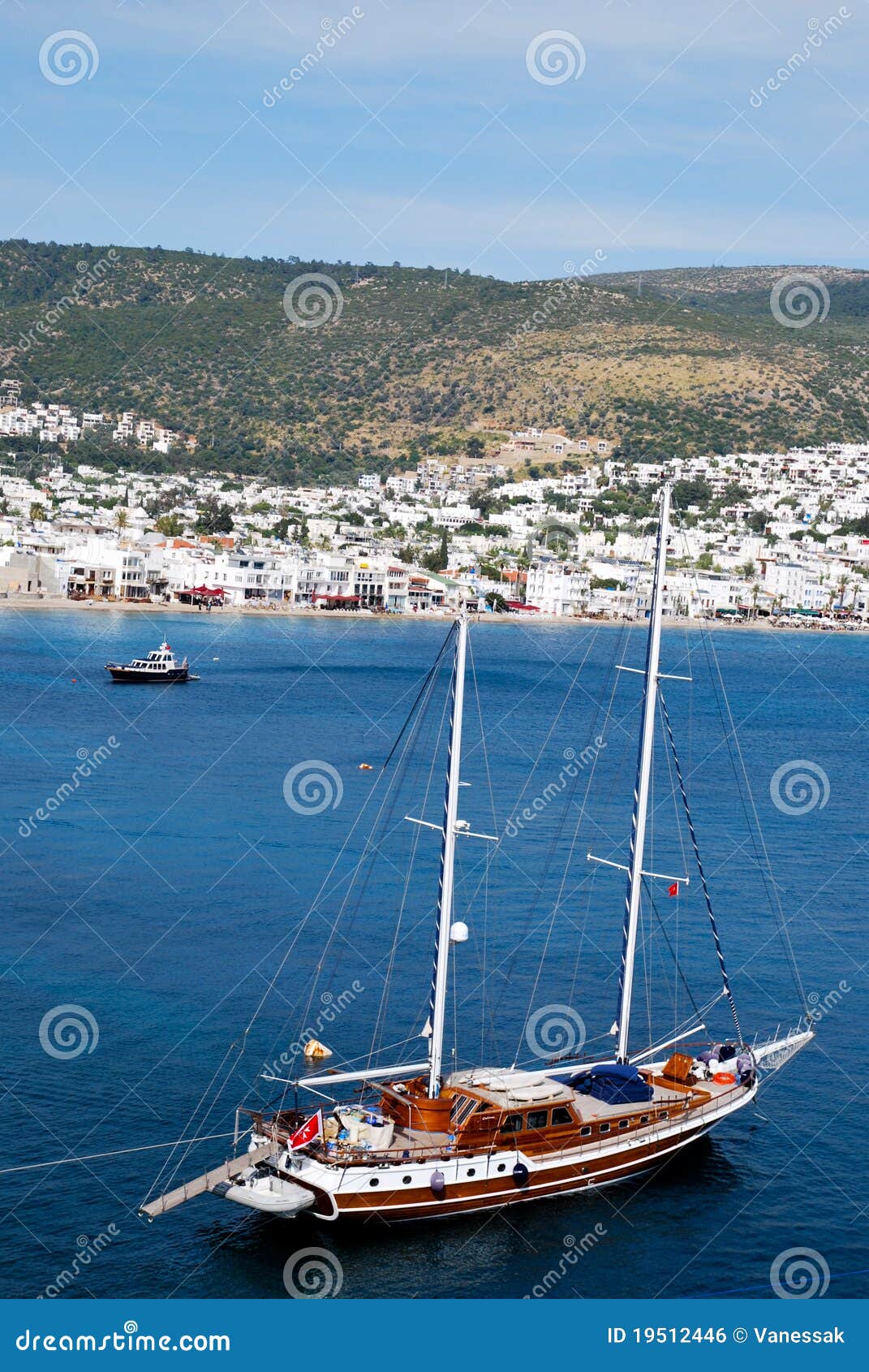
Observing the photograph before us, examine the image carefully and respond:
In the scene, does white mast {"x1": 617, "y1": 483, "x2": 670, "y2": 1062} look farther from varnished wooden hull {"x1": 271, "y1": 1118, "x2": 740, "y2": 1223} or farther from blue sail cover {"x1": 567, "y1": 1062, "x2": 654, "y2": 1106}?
varnished wooden hull {"x1": 271, "y1": 1118, "x2": 740, "y2": 1223}

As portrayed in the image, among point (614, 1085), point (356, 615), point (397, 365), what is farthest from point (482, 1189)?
point (397, 365)

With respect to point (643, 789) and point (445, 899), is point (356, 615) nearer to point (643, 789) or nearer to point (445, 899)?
point (643, 789)

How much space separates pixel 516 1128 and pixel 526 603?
94006mm

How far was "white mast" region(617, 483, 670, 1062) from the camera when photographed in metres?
17.6

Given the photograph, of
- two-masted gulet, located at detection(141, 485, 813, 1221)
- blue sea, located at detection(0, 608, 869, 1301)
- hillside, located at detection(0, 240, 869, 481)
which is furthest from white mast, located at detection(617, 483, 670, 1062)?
hillside, located at detection(0, 240, 869, 481)

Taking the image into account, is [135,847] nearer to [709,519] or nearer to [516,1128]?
[516,1128]

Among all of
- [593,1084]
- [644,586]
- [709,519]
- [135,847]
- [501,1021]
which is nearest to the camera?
[593,1084]

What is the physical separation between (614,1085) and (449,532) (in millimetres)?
112539

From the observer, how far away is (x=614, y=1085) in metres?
16.7

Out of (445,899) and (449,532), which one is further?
(449,532)

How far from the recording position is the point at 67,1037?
19.2 metres

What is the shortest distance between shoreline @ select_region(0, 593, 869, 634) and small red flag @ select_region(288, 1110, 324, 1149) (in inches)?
2498

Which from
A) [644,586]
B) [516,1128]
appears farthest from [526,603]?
[516,1128]

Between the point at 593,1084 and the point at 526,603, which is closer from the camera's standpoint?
the point at 593,1084
